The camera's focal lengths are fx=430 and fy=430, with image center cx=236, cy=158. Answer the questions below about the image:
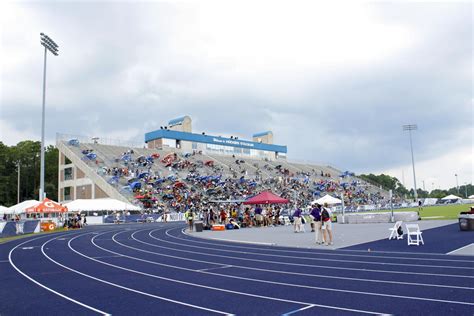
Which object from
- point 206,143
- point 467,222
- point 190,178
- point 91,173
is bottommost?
point 467,222

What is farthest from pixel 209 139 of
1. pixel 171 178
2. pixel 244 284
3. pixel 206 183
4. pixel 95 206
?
pixel 244 284

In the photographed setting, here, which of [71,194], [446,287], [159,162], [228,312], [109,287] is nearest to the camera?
[228,312]

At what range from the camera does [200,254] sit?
1538 cm

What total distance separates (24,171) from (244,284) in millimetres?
77103

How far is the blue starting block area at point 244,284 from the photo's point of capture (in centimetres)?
720

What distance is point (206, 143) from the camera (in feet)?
256

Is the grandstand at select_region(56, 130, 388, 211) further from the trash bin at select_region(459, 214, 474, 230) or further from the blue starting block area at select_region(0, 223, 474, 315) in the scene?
the blue starting block area at select_region(0, 223, 474, 315)

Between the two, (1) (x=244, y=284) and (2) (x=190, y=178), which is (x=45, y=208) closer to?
(2) (x=190, y=178)

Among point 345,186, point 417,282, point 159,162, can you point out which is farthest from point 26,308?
point 345,186

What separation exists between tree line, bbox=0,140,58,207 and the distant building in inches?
815

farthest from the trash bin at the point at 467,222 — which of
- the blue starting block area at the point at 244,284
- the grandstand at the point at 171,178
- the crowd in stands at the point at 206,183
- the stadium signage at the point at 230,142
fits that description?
the stadium signage at the point at 230,142

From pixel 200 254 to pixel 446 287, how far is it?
8.99 m

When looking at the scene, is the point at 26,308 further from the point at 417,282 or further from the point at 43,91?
the point at 43,91

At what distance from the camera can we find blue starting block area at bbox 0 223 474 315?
7199 mm
